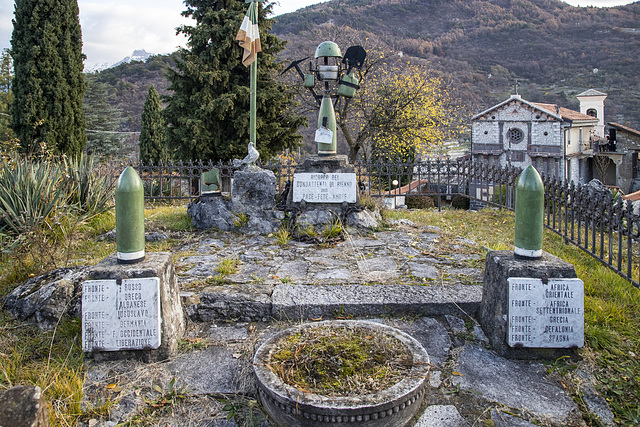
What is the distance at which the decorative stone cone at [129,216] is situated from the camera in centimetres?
254

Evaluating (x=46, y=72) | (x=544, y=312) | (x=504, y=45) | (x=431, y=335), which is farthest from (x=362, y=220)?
(x=504, y=45)

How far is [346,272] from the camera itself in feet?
12.9

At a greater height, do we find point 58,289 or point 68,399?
point 58,289

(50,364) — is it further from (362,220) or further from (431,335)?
(362,220)

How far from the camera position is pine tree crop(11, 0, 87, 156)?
13297 mm

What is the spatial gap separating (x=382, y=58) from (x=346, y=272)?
15178 millimetres

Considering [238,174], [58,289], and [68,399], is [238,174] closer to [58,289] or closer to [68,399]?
[58,289]

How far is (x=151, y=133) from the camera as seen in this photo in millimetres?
20250

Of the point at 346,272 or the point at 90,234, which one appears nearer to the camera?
the point at 346,272

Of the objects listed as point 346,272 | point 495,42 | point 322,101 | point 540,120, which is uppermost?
point 495,42

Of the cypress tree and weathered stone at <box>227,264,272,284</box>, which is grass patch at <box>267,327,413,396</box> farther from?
the cypress tree

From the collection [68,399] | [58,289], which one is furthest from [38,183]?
[68,399]

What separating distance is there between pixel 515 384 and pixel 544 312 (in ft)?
1.58

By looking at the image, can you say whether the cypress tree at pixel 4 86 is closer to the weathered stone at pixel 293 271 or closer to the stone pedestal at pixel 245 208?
the stone pedestal at pixel 245 208
